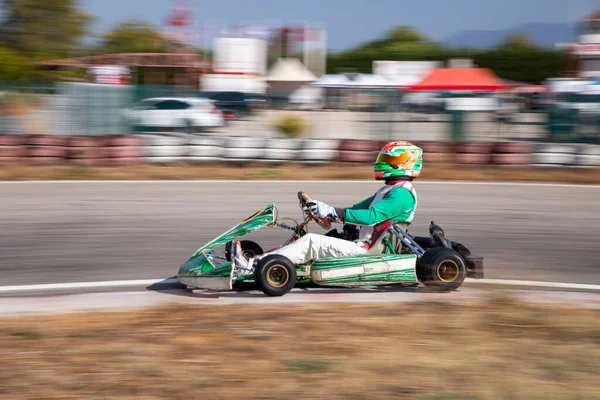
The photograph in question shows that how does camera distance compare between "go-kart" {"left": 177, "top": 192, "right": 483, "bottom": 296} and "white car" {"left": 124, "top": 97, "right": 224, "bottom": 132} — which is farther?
"white car" {"left": 124, "top": 97, "right": 224, "bottom": 132}

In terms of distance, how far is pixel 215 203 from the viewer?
33.4ft

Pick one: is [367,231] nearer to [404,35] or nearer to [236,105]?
[236,105]

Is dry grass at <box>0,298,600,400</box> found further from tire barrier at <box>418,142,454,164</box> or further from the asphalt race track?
tire barrier at <box>418,142,454,164</box>

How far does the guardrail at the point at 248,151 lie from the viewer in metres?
13.5

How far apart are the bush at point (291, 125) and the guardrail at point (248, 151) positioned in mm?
2009

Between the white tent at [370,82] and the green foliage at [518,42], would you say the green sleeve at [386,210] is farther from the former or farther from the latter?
the green foliage at [518,42]

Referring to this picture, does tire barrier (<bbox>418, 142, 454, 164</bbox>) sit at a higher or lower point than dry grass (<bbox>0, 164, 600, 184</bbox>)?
higher

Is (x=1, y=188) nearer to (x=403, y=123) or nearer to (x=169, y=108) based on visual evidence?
(x=169, y=108)

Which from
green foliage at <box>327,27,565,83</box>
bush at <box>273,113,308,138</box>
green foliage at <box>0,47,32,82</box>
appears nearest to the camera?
bush at <box>273,113,308,138</box>

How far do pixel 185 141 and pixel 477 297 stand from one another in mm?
9221

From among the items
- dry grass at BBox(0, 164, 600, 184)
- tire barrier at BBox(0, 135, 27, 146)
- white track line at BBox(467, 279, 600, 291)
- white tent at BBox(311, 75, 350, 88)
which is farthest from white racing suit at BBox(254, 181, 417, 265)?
white tent at BBox(311, 75, 350, 88)

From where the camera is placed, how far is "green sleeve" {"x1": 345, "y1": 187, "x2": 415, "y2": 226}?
5.82m

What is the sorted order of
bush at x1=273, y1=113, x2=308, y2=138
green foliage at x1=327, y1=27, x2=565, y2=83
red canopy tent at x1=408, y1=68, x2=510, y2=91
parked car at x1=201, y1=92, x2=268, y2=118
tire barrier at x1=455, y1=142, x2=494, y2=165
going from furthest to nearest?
green foliage at x1=327, y1=27, x2=565, y2=83 < red canopy tent at x1=408, y1=68, x2=510, y2=91 < parked car at x1=201, y1=92, x2=268, y2=118 < bush at x1=273, y1=113, x2=308, y2=138 < tire barrier at x1=455, y1=142, x2=494, y2=165

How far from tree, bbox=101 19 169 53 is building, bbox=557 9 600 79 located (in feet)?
107
